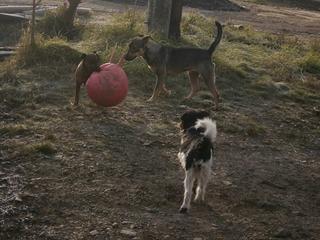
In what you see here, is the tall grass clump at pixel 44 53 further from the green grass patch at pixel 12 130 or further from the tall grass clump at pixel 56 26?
the green grass patch at pixel 12 130

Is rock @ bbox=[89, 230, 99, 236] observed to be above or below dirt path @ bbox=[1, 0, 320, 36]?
below

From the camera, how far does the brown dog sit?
8227mm

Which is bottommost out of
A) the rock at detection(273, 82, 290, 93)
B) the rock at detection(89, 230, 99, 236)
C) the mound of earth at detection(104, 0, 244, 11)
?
the rock at detection(89, 230, 99, 236)

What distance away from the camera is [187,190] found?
5.54 m

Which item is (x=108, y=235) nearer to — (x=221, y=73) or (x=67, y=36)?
(x=221, y=73)

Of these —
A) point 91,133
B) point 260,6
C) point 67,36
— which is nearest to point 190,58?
point 91,133

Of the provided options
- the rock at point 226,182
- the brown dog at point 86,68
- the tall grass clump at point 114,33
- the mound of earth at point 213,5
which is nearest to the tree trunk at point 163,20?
the tall grass clump at point 114,33

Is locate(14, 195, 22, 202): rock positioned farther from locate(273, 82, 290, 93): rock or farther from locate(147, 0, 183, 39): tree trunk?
locate(147, 0, 183, 39): tree trunk

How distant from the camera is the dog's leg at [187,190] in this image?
5523 mm

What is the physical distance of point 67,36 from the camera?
12773mm

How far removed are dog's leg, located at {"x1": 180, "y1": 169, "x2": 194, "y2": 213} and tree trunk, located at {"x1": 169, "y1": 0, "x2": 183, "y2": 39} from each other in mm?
7775

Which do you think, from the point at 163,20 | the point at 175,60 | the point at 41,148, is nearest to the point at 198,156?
the point at 41,148

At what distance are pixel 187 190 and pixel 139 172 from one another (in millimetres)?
1083

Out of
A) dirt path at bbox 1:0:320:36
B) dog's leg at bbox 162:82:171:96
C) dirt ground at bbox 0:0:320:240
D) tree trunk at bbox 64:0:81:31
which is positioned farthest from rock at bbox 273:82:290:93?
dirt path at bbox 1:0:320:36
